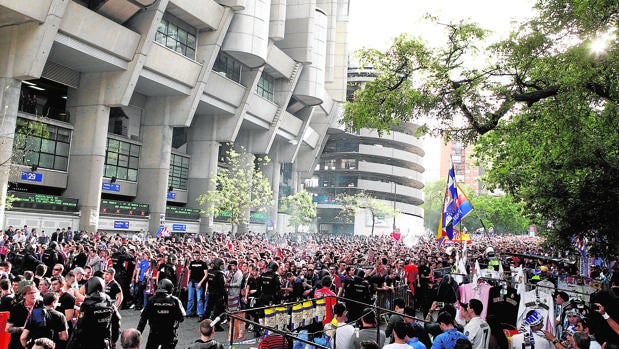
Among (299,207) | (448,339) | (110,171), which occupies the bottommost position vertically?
(448,339)

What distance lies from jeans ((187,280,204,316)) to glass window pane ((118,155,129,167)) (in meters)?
29.2

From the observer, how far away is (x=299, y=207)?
204 feet

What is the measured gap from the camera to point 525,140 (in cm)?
1755

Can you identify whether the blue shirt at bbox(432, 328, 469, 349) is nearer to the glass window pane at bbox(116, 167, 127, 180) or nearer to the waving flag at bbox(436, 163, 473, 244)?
the waving flag at bbox(436, 163, 473, 244)

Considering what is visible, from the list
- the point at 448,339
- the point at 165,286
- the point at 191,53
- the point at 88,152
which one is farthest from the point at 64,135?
the point at 448,339

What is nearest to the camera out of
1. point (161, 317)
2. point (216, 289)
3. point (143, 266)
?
point (161, 317)

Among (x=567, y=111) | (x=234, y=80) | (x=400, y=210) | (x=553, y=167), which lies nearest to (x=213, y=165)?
(x=234, y=80)

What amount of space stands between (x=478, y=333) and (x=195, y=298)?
9104 mm

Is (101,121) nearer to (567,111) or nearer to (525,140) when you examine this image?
(525,140)

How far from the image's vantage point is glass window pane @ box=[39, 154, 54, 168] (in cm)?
3409

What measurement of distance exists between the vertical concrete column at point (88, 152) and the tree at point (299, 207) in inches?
1167

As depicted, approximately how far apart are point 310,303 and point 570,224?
9639 mm

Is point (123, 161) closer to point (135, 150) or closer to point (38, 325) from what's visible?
point (135, 150)

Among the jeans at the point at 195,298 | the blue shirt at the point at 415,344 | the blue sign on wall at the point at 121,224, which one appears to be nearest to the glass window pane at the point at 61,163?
the blue sign on wall at the point at 121,224
